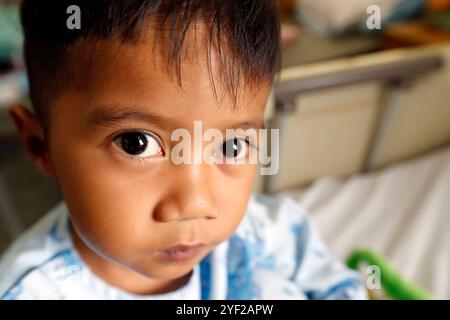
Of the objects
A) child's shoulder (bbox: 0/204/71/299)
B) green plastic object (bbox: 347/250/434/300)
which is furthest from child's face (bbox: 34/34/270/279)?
green plastic object (bbox: 347/250/434/300)

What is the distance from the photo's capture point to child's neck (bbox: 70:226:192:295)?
0.51 metres

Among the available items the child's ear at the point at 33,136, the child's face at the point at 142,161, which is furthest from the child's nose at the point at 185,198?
the child's ear at the point at 33,136

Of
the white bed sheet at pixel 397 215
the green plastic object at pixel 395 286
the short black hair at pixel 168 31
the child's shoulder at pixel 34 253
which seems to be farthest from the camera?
the white bed sheet at pixel 397 215

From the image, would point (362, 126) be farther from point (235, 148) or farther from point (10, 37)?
point (10, 37)

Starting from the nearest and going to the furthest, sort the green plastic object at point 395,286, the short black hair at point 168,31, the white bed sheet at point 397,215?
the short black hair at point 168,31
the green plastic object at point 395,286
the white bed sheet at point 397,215

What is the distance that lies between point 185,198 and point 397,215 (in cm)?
78

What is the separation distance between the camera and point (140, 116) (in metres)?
0.36

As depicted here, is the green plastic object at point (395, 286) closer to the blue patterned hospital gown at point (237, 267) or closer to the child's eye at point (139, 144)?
the blue patterned hospital gown at point (237, 267)

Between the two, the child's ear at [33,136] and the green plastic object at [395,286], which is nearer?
the child's ear at [33,136]

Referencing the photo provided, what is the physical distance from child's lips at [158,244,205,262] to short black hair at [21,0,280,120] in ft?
0.54

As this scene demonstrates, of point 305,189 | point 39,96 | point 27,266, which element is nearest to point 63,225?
point 27,266

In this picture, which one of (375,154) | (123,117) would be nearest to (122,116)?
(123,117)

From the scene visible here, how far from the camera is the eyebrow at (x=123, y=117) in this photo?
354 mm
